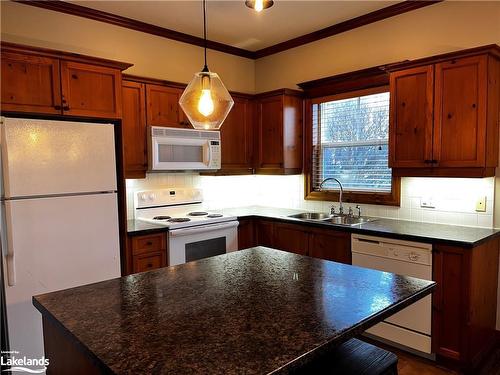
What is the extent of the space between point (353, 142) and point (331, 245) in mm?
1123

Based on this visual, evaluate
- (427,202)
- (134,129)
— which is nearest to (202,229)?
(134,129)

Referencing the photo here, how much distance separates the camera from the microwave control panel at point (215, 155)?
12.1 feet

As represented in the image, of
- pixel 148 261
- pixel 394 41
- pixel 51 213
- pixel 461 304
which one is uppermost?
pixel 394 41

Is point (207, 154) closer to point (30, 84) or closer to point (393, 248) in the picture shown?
point (30, 84)

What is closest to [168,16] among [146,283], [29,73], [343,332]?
[29,73]

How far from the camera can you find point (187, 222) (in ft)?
10.8

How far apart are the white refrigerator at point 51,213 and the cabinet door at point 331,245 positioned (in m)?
1.66

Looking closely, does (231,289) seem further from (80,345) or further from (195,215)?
(195,215)

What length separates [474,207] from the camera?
2820 mm

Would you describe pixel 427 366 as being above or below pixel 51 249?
below

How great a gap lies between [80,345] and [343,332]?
31.5 inches

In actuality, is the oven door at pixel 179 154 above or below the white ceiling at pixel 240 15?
below

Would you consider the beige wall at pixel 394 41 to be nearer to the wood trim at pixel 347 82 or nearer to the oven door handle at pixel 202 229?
the wood trim at pixel 347 82

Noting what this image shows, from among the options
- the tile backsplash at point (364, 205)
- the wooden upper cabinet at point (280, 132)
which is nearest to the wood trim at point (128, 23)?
the wooden upper cabinet at point (280, 132)
